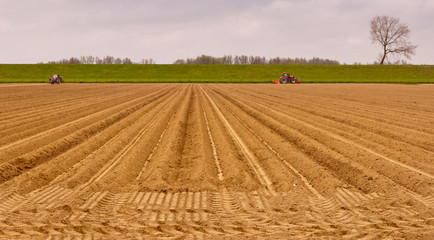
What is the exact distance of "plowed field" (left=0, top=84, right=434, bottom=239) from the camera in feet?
16.9

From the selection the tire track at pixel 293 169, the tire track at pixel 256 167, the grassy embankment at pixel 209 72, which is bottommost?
the tire track at pixel 256 167

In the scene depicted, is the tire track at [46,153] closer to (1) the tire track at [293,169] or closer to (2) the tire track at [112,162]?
(2) the tire track at [112,162]

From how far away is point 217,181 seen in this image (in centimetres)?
742

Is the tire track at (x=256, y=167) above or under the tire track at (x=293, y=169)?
under

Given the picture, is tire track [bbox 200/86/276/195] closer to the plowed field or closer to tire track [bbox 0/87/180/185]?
the plowed field

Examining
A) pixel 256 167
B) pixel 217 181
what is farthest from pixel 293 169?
pixel 217 181

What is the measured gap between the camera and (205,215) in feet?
18.2

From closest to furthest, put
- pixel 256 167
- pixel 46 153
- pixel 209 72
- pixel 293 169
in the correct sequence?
pixel 293 169 < pixel 256 167 < pixel 46 153 < pixel 209 72

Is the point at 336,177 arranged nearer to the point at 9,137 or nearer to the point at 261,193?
the point at 261,193

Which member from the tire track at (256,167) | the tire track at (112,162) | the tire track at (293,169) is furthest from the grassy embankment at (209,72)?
the tire track at (256,167)

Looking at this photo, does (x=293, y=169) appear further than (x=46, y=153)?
No

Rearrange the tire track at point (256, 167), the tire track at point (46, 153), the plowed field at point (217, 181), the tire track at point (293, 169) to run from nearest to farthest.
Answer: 1. the plowed field at point (217, 181)
2. the tire track at point (293, 169)
3. the tire track at point (256, 167)
4. the tire track at point (46, 153)

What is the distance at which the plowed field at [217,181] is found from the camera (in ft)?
16.9

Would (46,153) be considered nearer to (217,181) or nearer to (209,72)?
(217,181)
